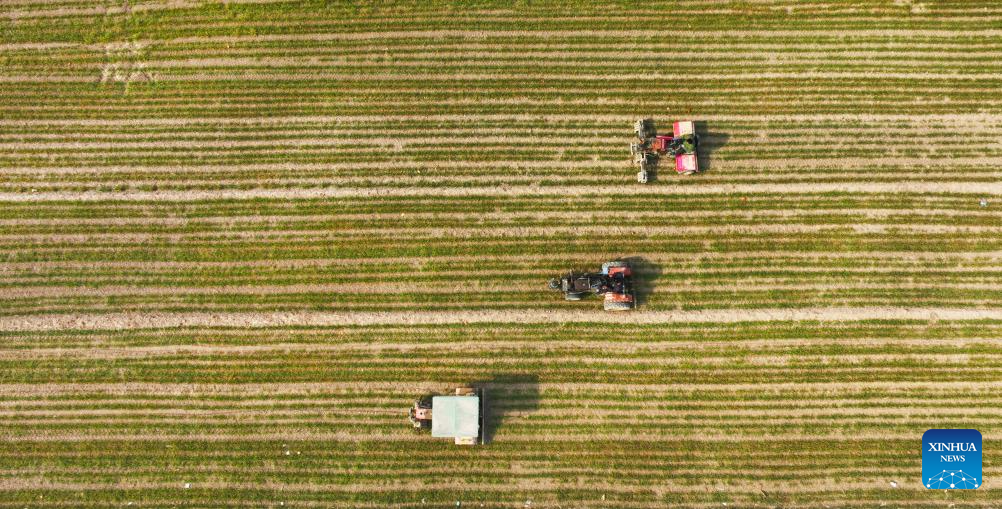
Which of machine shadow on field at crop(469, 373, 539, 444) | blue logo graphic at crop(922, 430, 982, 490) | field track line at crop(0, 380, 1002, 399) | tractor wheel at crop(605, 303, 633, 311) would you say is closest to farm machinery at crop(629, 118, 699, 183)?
tractor wheel at crop(605, 303, 633, 311)

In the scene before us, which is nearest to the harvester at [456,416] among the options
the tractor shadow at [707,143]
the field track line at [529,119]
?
the field track line at [529,119]

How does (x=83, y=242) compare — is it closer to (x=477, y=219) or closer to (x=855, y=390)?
(x=477, y=219)

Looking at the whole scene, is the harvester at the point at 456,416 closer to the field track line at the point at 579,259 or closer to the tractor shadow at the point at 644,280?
the field track line at the point at 579,259

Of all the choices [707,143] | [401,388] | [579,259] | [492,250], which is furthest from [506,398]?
[707,143]

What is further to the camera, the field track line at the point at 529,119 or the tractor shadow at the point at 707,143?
the field track line at the point at 529,119

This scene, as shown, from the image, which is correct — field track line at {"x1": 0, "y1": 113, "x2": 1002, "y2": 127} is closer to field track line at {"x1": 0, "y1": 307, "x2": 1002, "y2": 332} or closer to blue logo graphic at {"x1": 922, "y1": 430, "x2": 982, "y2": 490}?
field track line at {"x1": 0, "y1": 307, "x2": 1002, "y2": 332}

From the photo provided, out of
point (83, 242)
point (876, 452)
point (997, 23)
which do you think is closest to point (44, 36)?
point (83, 242)
